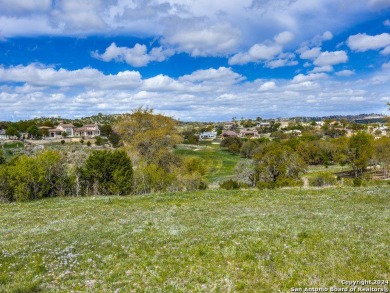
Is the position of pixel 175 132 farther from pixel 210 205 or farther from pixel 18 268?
pixel 18 268

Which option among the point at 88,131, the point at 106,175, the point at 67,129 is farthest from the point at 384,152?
the point at 67,129

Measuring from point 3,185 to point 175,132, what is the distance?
125 ft

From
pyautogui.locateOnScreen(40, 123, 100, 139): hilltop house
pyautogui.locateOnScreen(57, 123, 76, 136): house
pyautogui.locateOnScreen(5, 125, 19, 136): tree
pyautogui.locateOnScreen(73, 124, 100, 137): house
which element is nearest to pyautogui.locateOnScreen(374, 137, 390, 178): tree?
pyautogui.locateOnScreen(40, 123, 100, 139): hilltop house

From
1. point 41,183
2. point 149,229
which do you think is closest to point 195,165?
point 41,183

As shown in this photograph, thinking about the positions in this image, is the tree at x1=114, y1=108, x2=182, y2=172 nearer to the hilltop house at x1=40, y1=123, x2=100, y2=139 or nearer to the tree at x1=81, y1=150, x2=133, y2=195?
the tree at x1=81, y1=150, x2=133, y2=195

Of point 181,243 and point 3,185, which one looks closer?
point 181,243

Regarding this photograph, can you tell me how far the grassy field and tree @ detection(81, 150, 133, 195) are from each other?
2078cm

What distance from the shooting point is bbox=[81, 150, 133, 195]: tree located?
4797 cm

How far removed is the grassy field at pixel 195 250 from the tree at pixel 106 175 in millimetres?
20781

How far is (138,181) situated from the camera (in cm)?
5075

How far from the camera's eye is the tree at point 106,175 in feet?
157

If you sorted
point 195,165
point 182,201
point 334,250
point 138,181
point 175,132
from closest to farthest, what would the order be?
1. point 334,250
2. point 182,201
3. point 138,181
4. point 195,165
5. point 175,132

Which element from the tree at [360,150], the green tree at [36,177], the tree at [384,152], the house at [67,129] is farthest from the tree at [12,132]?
the tree at [384,152]

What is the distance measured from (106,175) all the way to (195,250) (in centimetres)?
3667
